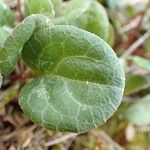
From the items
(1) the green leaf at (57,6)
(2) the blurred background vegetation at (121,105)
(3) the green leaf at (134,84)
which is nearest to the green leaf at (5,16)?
(2) the blurred background vegetation at (121,105)

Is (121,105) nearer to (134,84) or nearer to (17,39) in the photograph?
(134,84)

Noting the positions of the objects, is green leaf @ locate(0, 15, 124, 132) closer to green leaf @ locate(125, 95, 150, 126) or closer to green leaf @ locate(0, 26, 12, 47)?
green leaf @ locate(0, 26, 12, 47)

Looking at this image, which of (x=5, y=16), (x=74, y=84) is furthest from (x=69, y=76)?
(x=5, y=16)

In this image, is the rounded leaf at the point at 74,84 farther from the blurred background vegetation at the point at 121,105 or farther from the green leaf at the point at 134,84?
the green leaf at the point at 134,84

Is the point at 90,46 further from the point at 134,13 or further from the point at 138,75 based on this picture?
the point at 134,13

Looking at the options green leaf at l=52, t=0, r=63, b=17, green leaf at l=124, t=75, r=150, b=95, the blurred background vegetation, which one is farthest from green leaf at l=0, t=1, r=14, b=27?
green leaf at l=124, t=75, r=150, b=95

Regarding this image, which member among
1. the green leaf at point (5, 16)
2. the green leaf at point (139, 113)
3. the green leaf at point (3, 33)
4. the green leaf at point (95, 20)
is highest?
the green leaf at point (3, 33)

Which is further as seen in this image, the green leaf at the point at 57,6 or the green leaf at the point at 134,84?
the green leaf at the point at 134,84
